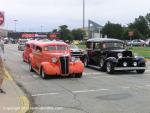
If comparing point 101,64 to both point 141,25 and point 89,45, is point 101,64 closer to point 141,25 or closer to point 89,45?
point 89,45

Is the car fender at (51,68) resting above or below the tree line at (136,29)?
below

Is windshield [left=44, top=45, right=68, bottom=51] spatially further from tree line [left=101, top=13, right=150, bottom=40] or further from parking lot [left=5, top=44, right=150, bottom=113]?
tree line [left=101, top=13, right=150, bottom=40]

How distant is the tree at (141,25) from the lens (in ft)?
411

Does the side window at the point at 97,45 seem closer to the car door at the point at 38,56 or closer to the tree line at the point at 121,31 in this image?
the car door at the point at 38,56

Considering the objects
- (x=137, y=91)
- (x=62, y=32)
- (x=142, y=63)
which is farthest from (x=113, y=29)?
(x=137, y=91)

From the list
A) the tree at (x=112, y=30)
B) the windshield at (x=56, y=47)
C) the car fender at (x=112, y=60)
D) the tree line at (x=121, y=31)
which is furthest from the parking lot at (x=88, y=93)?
the tree at (x=112, y=30)

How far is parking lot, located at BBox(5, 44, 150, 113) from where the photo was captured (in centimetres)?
1221

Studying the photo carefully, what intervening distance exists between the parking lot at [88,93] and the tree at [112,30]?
285 ft

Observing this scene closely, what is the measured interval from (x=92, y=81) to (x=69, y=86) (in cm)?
198

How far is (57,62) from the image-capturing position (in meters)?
20.5

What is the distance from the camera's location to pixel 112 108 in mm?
12094

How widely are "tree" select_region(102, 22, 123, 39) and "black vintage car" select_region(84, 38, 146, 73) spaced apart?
81122mm

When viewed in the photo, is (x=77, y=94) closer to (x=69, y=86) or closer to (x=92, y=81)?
(x=69, y=86)

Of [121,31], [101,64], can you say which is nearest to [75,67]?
[101,64]
